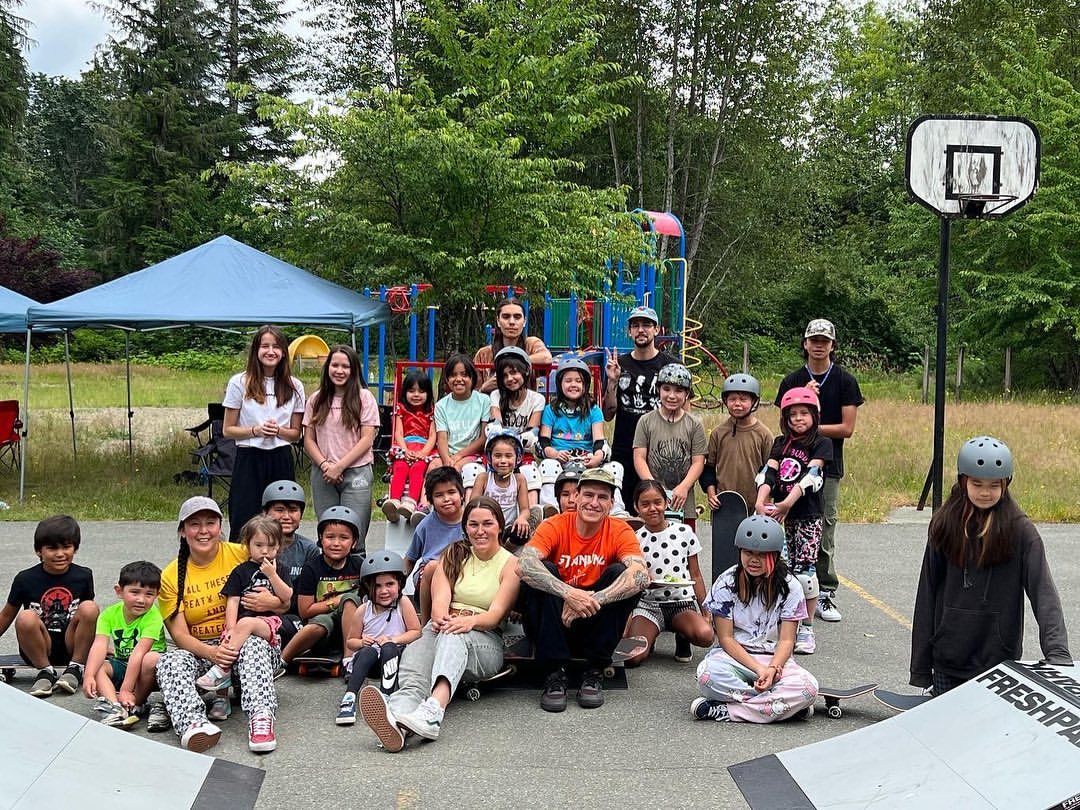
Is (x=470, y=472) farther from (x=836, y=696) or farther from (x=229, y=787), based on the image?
(x=229, y=787)

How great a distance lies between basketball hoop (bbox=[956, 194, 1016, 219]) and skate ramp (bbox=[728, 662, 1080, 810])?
8.50m

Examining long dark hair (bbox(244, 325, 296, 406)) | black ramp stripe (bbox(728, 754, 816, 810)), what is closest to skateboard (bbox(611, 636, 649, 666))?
black ramp stripe (bbox(728, 754, 816, 810))

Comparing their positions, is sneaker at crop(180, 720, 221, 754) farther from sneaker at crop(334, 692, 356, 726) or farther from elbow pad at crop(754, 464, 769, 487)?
elbow pad at crop(754, 464, 769, 487)

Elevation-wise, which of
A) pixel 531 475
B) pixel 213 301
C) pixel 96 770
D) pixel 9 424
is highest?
pixel 213 301

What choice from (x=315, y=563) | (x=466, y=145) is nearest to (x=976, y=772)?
(x=315, y=563)

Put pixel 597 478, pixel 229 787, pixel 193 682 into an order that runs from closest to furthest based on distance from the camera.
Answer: pixel 229 787 → pixel 193 682 → pixel 597 478

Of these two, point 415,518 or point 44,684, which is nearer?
point 44,684

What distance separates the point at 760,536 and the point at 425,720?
183 cm

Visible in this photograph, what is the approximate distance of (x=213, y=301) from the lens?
12.6 metres

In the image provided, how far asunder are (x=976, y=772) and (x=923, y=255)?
28.7m

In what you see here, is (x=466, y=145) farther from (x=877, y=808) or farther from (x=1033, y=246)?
(x=1033, y=246)

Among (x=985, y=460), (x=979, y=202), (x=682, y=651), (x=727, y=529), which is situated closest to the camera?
(x=985, y=460)

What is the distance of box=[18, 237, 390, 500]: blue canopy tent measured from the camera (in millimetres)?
12094

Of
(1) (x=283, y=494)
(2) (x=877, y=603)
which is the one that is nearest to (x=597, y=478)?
(1) (x=283, y=494)
